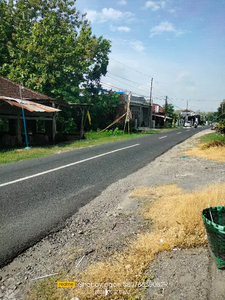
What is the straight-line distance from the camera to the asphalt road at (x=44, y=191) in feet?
12.5

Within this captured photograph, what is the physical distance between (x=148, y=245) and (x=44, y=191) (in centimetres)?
330

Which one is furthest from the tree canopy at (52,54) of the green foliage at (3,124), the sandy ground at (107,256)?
the sandy ground at (107,256)

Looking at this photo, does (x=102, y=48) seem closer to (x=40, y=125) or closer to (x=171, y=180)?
(x=40, y=125)

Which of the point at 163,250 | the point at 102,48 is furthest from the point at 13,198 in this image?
the point at 102,48

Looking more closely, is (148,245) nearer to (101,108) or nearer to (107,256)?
(107,256)

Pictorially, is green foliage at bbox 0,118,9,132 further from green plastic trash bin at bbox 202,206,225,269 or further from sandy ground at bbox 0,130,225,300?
green plastic trash bin at bbox 202,206,225,269

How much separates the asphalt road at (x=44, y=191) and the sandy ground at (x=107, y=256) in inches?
9.7

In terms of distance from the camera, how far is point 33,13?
2738 cm

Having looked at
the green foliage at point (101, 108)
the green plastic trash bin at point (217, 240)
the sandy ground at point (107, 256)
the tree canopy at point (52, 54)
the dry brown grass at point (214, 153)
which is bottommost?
the sandy ground at point (107, 256)

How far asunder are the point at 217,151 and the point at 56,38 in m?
17.4

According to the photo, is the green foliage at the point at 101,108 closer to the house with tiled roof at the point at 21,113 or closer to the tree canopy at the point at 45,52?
the tree canopy at the point at 45,52

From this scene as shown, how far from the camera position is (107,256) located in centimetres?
316

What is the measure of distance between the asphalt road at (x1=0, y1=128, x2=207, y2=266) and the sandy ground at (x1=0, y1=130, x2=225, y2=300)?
25 centimetres

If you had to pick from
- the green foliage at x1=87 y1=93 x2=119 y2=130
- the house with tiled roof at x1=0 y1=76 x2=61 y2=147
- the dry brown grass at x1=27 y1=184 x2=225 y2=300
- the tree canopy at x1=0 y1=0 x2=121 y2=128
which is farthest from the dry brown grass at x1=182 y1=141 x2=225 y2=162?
the green foliage at x1=87 y1=93 x2=119 y2=130
